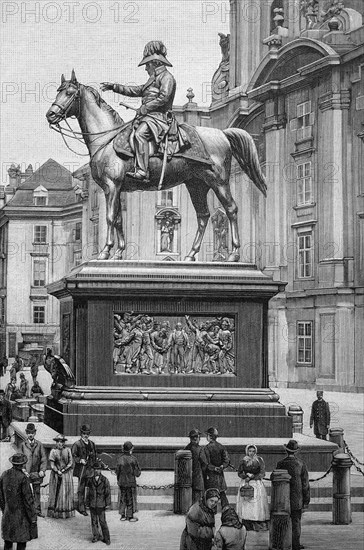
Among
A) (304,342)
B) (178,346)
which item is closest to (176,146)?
(178,346)

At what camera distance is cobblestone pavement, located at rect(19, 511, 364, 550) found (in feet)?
34.1

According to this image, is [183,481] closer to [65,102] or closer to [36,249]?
[65,102]

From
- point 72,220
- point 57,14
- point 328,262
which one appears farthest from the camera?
point 72,220

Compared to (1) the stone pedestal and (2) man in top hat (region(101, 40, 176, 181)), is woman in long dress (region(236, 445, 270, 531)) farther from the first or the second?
(2) man in top hat (region(101, 40, 176, 181))

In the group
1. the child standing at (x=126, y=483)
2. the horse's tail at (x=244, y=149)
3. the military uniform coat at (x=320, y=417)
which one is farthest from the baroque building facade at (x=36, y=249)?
the child standing at (x=126, y=483)

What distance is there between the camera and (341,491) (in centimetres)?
1184

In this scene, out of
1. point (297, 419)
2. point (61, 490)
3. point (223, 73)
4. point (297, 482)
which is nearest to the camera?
point (297, 482)

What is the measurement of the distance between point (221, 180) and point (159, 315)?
2.41 m

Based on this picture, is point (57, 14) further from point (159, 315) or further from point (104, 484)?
point (104, 484)

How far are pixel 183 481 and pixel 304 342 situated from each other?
82.5ft

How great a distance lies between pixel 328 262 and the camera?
35.9 metres

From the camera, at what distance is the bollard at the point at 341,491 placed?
38.5ft

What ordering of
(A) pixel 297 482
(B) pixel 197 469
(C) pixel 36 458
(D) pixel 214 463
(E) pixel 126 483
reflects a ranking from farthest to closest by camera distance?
(C) pixel 36 458, (B) pixel 197 469, (D) pixel 214 463, (E) pixel 126 483, (A) pixel 297 482

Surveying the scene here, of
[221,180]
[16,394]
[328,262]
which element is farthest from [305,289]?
[221,180]
